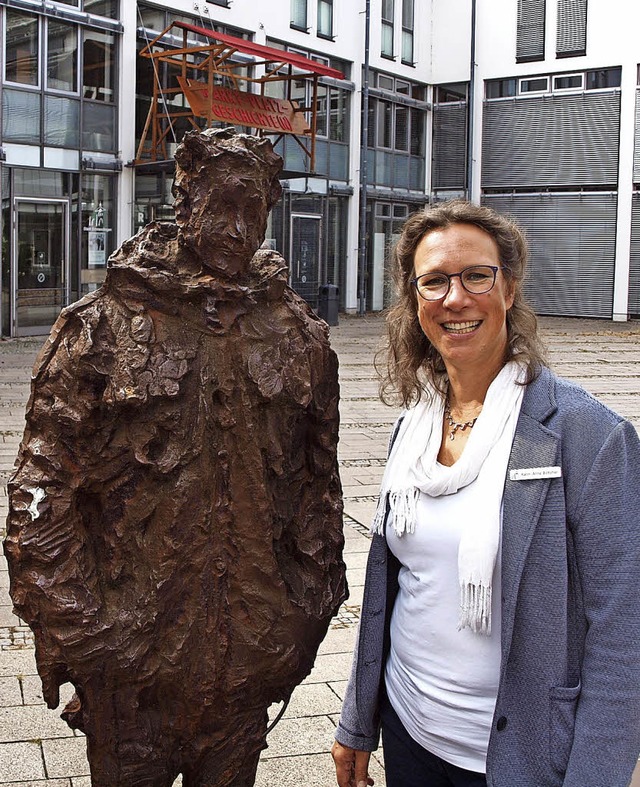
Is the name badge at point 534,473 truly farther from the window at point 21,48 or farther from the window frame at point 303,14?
the window frame at point 303,14

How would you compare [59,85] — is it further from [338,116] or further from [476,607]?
[476,607]

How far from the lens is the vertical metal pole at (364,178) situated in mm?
24156

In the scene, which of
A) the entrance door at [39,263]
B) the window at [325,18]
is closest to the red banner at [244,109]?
the entrance door at [39,263]

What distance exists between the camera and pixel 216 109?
1794 cm

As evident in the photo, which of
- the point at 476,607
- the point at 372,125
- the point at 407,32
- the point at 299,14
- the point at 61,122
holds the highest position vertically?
the point at 407,32

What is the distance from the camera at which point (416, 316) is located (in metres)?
2.64

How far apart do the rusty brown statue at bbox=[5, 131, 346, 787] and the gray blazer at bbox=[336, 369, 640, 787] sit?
66 cm

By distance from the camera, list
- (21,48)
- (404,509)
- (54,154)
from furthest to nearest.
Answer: (54,154) < (21,48) < (404,509)

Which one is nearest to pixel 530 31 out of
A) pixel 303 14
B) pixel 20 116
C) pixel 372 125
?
pixel 372 125

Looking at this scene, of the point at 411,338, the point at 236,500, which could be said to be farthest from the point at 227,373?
the point at 411,338

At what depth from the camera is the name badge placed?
2176 mm

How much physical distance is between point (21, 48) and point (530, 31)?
14078mm

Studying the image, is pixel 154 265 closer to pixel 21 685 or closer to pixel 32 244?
pixel 21 685

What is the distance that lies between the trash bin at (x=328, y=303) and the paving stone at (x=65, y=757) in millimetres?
18460
